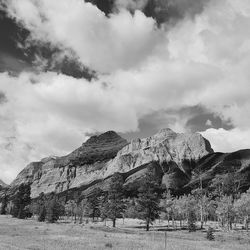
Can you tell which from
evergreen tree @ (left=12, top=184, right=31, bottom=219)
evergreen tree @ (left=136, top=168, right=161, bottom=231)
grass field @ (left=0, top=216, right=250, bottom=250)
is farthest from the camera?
Answer: evergreen tree @ (left=12, top=184, right=31, bottom=219)

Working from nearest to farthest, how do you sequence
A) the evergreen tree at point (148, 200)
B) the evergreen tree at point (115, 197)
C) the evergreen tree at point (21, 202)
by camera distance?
the evergreen tree at point (148, 200) < the evergreen tree at point (115, 197) < the evergreen tree at point (21, 202)

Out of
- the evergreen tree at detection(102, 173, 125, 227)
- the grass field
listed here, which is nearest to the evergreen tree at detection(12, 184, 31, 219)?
the evergreen tree at detection(102, 173, 125, 227)

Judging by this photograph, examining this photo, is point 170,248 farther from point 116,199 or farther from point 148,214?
point 116,199

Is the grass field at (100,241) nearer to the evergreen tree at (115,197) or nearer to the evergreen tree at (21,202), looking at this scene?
the evergreen tree at (115,197)

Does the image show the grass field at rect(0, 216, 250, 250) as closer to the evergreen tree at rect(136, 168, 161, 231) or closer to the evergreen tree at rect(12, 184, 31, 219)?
the evergreen tree at rect(136, 168, 161, 231)

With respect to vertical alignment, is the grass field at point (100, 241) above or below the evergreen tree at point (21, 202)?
below

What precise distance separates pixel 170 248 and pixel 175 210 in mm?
87299

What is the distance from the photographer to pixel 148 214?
73.8 metres

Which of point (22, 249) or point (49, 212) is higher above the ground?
point (49, 212)

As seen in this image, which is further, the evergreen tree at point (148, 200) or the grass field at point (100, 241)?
the evergreen tree at point (148, 200)

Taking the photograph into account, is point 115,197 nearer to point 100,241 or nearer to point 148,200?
point 148,200

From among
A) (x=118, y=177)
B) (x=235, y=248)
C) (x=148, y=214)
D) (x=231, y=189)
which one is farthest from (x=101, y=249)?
(x=231, y=189)

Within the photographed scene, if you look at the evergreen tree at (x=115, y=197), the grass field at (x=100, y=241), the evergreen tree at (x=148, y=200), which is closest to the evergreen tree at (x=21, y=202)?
the evergreen tree at (x=115, y=197)

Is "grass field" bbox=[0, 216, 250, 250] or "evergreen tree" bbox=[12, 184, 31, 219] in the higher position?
"evergreen tree" bbox=[12, 184, 31, 219]
